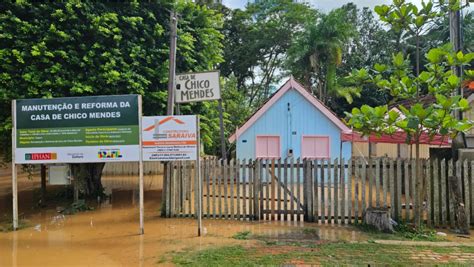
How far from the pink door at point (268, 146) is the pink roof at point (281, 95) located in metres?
0.91

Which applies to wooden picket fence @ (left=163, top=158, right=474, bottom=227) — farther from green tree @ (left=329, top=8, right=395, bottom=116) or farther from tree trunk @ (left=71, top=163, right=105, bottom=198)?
green tree @ (left=329, top=8, right=395, bottom=116)

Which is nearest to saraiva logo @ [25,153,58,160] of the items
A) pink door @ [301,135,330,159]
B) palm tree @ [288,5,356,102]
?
pink door @ [301,135,330,159]

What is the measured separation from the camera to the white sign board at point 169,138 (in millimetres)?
7961

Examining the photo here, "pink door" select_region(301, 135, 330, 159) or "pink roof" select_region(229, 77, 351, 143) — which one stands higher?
"pink roof" select_region(229, 77, 351, 143)

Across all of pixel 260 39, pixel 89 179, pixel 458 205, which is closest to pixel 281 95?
pixel 89 179

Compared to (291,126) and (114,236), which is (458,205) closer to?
(114,236)

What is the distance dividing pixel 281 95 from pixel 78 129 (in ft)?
34.8

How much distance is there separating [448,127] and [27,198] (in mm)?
13414

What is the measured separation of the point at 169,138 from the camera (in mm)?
8016

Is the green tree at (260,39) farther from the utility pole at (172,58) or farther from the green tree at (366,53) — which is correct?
the utility pole at (172,58)

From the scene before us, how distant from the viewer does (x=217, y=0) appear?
3081cm

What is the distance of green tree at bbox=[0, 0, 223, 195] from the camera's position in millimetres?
9352

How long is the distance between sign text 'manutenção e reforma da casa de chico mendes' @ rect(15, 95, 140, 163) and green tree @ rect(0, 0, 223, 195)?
1.24 metres

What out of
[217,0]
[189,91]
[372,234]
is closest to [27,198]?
[189,91]
